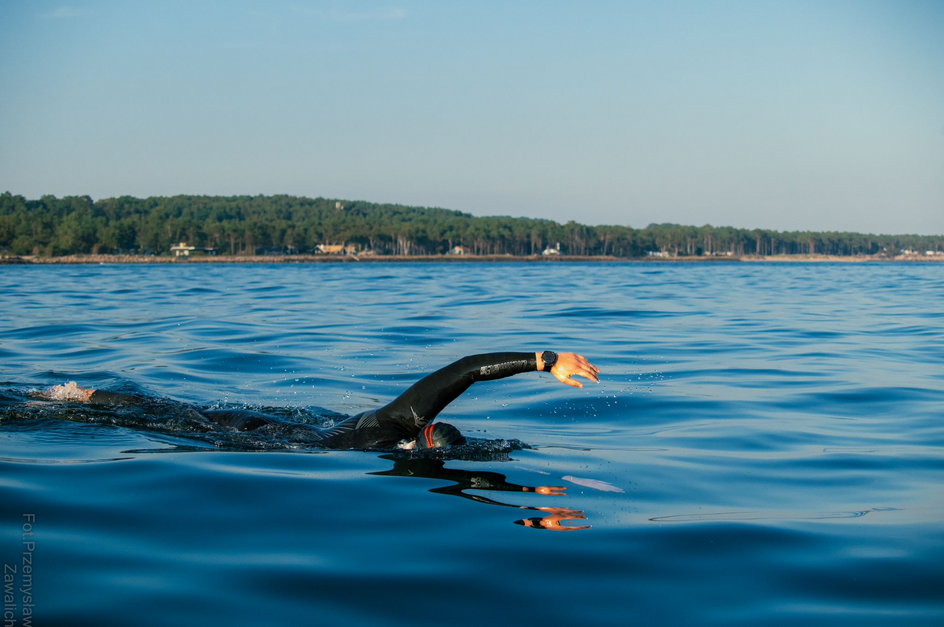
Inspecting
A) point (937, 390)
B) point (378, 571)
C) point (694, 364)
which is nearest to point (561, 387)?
point (694, 364)

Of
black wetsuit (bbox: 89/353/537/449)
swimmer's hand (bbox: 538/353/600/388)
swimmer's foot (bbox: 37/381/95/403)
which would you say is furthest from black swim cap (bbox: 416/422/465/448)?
swimmer's foot (bbox: 37/381/95/403)

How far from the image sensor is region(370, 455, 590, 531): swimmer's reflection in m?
5.71

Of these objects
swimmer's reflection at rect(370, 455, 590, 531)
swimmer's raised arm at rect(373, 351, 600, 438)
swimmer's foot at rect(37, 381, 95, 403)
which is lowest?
swimmer's reflection at rect(370, 455, 590, 531)

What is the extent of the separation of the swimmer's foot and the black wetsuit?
3060 millimetres

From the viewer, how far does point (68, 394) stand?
9.90m

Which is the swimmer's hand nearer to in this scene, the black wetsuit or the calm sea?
the black wetsuit

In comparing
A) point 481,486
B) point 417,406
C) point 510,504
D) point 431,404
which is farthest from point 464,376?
point 510,504

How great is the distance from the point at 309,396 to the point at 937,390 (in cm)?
801

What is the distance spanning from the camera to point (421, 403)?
304 inches

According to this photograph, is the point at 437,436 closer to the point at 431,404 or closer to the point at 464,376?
the point at 431,404

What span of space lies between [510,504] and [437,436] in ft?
5.34

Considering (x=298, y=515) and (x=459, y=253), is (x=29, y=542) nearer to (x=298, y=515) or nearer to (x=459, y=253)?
(x=298, y=515)

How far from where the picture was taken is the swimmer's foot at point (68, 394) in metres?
9.83

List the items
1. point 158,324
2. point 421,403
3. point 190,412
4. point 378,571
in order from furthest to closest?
point 158,324
point 190,412
point 421,403
point 378,571
